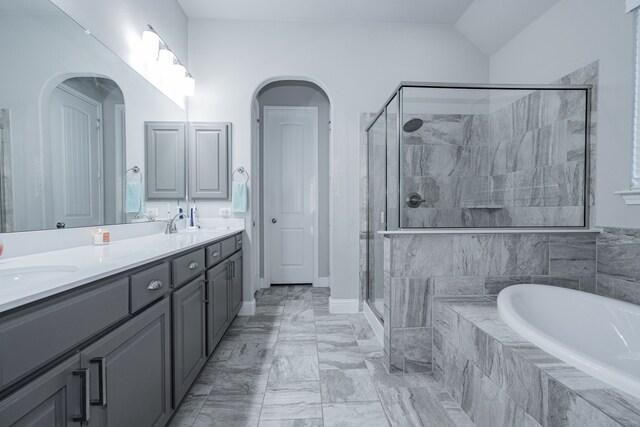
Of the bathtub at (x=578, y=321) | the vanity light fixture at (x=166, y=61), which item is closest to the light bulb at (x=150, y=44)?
the vanity light fixture at (x=166, y=61)

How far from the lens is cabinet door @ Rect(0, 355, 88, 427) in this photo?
0.61m

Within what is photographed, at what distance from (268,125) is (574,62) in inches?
121

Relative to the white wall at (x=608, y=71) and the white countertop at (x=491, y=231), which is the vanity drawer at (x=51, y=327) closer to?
the white countertop at (x=491, y=231)

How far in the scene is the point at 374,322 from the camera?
99.3 inches

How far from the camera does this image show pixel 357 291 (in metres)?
2.98

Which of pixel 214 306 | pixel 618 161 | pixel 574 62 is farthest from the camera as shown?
pixel 574 62

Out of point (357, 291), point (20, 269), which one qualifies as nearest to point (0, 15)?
point (20, 269)

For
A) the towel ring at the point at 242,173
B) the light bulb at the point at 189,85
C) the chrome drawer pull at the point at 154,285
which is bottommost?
the chrome drawer pull at the point at 154,285

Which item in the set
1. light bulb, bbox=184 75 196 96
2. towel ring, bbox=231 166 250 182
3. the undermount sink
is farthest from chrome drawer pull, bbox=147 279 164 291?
light bulb, bbox=184 75 196 96

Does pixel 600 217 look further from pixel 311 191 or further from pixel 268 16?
pixel 268 16

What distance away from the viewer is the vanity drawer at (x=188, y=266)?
4.55 ft

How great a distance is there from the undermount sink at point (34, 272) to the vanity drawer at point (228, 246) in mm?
1098

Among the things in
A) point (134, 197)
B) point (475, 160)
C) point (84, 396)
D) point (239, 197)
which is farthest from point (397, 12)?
point (84, 396)

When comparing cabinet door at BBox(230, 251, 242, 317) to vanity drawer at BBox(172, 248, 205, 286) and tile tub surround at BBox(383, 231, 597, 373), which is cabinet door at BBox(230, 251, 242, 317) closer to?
vanity drawer at BBox(172, 248, 205, 286)
